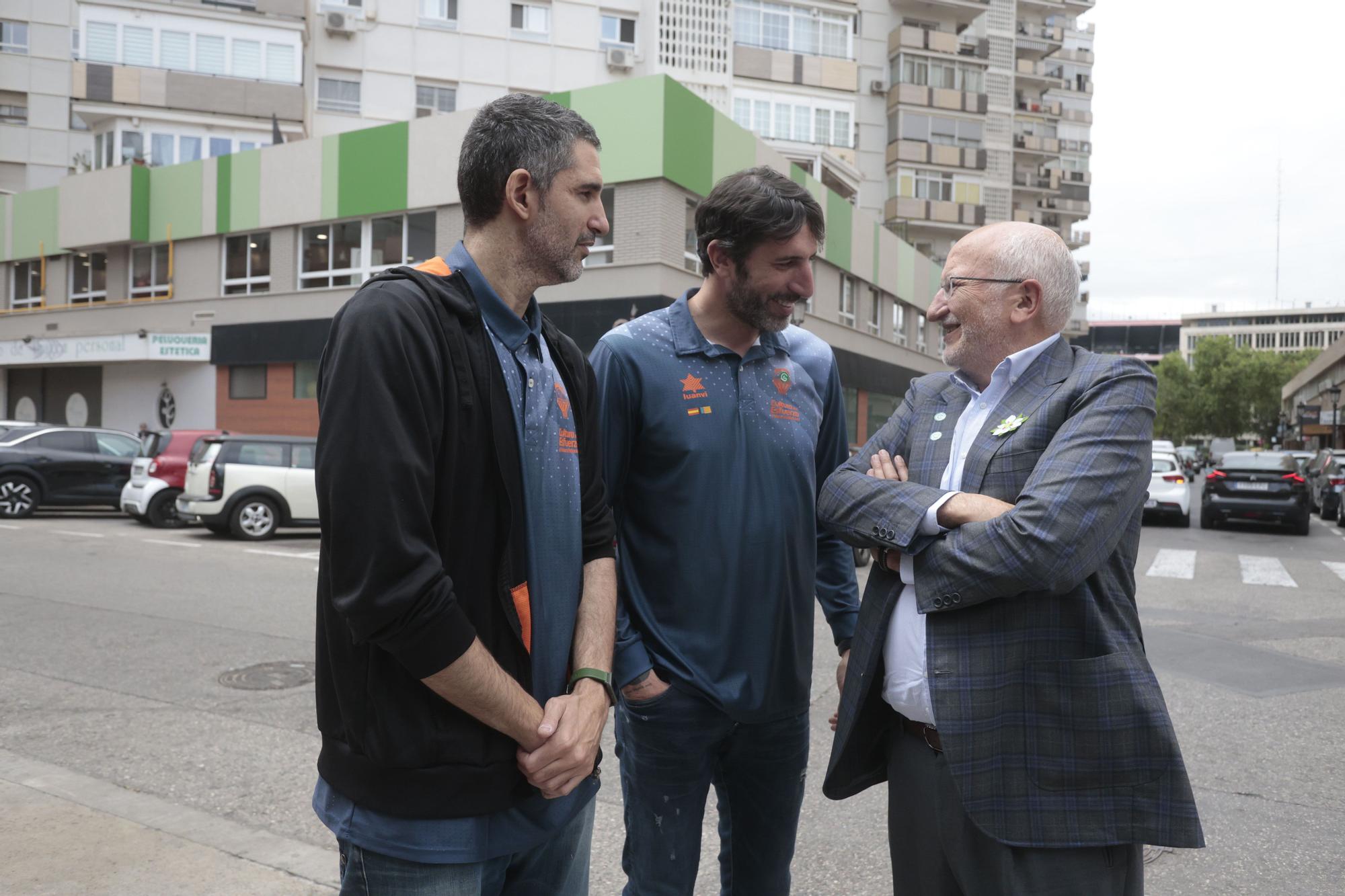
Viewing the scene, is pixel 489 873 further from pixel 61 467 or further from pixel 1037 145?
pixel 1037 145

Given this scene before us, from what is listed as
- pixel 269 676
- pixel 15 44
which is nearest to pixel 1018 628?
pixel 269 676

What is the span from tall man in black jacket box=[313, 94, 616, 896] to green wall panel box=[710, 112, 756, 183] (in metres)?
21.5

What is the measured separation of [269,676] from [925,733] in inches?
211

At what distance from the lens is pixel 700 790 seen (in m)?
A: 2.47

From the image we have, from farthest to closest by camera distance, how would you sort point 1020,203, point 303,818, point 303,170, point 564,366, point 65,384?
point 1020,203
point 65,384
point 303,170
point 303,818
point 564,366

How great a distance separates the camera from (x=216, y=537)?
15195 millimetres

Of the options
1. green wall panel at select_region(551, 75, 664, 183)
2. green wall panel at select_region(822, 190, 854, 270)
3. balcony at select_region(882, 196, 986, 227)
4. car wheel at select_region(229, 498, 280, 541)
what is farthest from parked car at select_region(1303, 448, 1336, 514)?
car wheel at select_region(229, 498, 280, 541)

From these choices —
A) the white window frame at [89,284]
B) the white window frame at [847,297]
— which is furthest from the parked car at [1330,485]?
the white window frame at [89,284]

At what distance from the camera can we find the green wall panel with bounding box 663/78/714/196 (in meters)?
21.0

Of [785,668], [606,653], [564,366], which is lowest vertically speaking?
[785,668]

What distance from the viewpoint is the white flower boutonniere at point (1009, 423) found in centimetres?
212

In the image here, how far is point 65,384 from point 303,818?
109 feet

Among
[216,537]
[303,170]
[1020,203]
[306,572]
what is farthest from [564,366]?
[1020,203]

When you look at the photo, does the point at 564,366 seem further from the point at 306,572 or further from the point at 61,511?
the point at 61,511
